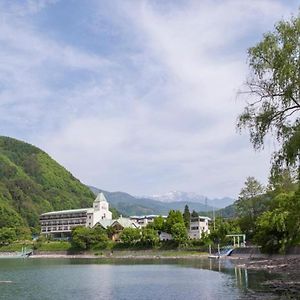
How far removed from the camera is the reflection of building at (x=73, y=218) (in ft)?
497

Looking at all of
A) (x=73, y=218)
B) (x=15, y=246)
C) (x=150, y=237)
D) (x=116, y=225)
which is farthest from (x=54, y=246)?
(x=73, y=218)

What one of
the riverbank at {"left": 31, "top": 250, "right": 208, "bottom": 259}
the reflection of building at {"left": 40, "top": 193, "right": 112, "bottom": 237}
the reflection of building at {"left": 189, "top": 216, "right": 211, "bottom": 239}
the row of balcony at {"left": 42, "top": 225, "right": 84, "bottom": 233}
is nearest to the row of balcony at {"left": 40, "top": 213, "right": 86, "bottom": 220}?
the reflection of building at {"left": 40, "top": 193, "right": 112, "bottom": 237}

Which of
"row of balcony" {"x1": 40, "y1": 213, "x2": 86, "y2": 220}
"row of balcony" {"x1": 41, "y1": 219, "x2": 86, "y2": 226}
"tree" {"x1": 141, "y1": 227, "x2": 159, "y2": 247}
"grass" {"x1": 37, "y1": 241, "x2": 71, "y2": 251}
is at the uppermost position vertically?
"row of balcony" {"x1": 40, "y1": 213, "x2": 86, "y2": 220}

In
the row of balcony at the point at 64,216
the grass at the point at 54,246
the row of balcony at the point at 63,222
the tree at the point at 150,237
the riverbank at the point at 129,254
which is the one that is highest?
the row of balcony at the point at 64,216

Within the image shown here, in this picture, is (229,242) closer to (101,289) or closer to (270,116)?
(101,289)

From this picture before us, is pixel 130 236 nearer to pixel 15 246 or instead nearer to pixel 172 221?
pixel 172 221

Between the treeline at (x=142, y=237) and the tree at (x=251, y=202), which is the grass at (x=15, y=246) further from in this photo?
the tree at (x=251, y=202)

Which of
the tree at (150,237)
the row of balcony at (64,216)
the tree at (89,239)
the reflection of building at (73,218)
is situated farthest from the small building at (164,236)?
the row of balcony at (64,216)

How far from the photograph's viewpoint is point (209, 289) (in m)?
35.4

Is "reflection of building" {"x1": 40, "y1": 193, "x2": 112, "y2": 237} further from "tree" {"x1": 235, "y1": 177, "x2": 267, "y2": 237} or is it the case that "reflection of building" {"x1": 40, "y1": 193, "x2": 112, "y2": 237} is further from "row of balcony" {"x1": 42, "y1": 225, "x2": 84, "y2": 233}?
"tree" {"x1": 235, "y1": 177, "x2": 267, "y2": 237}

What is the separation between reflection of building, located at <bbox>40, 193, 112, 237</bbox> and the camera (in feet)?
497

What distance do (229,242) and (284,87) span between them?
7894 centimetres

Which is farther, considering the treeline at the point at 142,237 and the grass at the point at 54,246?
the grass at the point at 54,246

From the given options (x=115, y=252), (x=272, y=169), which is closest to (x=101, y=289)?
(x=272, y=169)
